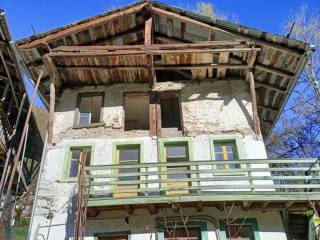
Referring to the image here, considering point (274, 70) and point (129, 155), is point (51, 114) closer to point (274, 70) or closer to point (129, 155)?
point (129, 155)

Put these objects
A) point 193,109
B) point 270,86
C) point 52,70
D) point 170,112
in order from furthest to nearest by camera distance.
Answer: point 170,112 → point 270,86 → point 193,109 → point 52,70

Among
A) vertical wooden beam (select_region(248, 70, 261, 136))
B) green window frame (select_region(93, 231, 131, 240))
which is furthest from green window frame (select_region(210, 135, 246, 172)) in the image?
green window frame (select_region(93, 231, 131, 240))

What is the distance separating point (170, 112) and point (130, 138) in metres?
2.85

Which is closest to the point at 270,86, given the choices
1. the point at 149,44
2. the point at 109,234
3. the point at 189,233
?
the point at 149,44

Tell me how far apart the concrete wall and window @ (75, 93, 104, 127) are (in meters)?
0.25

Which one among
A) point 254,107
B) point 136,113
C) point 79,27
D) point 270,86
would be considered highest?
point 79,27

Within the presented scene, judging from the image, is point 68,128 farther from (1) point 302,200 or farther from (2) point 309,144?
(2) point 309,144

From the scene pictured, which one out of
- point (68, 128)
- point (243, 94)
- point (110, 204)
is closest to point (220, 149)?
point (243, 94)

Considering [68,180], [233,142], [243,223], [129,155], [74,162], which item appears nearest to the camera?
[243,223]

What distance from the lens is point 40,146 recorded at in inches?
813

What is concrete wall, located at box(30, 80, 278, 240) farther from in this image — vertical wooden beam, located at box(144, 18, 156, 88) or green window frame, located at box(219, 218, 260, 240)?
vertical wooden beam, located at box(144, 18, 156, 88)

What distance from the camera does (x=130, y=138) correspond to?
46.9ft

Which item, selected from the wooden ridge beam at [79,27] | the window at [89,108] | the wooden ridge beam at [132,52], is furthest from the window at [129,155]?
the wooden ridge beam at [79,27]

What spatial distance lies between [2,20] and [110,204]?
8.30 meters
